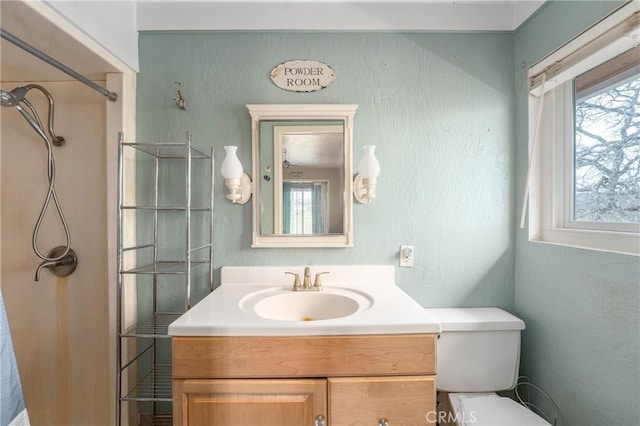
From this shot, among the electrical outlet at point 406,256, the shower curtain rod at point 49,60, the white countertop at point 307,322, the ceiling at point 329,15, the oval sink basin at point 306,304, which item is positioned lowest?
the oval sink basin at point 306,304

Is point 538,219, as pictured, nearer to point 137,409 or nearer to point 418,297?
point 418,297

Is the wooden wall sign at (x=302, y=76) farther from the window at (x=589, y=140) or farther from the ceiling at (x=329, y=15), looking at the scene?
the window at (x=589, y=140)

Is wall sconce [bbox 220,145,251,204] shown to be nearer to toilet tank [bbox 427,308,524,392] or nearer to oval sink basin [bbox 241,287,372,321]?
oval sink basin [bbox 241,287,372,321]

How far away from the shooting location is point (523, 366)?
1.35 metres

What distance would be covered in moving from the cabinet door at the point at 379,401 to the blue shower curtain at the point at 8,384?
36.6 inches

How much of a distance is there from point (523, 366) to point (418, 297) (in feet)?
1.79

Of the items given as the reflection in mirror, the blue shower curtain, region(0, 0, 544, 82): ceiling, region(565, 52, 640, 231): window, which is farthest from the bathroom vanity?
region(0, 0, 544, 82): ceiling

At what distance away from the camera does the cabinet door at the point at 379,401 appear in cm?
91

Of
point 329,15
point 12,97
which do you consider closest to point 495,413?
point 329,15

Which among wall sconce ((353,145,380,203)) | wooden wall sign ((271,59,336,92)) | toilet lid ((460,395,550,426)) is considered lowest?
toilet lid ((460,395,550,426))

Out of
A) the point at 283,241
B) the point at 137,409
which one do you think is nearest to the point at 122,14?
the point at 283,241

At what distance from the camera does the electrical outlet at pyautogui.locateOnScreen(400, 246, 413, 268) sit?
4.64 feet

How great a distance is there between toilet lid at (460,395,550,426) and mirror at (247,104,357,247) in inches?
31.1

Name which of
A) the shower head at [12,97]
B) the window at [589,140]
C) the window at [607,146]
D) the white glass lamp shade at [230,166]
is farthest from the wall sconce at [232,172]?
the window at [607,146]
